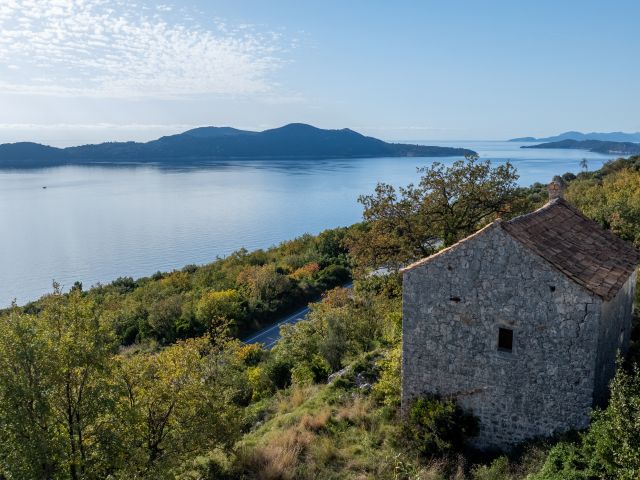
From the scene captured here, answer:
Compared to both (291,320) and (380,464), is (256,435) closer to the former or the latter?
(380,464)

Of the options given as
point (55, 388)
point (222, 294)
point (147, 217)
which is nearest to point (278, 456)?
point (55, 388)

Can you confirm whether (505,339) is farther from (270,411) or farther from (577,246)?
(270,411)

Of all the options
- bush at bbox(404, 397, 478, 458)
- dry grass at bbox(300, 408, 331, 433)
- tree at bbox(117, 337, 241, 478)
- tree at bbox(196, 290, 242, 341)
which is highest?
tree at bbox(117, 337, 241, 478)

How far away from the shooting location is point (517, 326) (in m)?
11.5

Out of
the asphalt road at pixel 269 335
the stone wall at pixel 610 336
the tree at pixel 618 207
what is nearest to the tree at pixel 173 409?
the stone wall at pixel 610 336

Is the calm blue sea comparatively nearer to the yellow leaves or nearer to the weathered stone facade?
the yellow leaves

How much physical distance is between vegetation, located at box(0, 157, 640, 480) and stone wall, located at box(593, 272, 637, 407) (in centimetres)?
61

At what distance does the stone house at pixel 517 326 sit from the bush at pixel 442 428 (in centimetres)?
27

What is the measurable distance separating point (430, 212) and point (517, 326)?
36.0ft

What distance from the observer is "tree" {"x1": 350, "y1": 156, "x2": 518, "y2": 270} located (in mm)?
21797

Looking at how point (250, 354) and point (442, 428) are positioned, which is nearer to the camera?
point (442, 428)

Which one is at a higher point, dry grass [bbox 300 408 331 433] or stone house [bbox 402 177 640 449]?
stone house [bbox 402 177 640 449]

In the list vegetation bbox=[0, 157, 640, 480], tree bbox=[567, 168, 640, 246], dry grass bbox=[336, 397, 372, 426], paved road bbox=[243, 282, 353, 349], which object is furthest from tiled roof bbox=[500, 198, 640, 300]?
paved road bbox=[243, 282, 353, 349]

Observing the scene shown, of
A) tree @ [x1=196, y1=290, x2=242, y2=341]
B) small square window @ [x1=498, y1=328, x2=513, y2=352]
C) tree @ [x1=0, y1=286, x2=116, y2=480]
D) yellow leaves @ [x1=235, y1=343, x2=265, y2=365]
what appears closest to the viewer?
tree @ [x1=0, y1=286, x2=116, y2=480]
